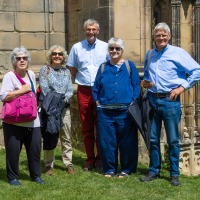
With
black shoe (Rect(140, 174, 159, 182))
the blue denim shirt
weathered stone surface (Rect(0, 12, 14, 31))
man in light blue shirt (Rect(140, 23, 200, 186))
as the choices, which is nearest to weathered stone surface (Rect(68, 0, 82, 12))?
weathered stone surface (Rect(0, 12, 14, 31))

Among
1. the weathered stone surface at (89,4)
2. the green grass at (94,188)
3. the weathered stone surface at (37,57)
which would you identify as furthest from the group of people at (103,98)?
the weathered stone surface at (37,57)

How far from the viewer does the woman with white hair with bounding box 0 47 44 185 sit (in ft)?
19.5

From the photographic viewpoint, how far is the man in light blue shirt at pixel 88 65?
6855 millimetres

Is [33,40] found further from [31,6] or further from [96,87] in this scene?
[96,87]

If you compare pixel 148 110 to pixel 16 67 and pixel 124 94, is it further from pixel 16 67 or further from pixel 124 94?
pixel 16 67

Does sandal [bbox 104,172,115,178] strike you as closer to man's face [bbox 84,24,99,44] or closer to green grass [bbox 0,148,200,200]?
green grass [bbox 0,148,200,200]

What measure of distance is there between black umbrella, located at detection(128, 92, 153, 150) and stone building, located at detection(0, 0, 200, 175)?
5.69 feet

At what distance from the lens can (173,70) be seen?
6.18m

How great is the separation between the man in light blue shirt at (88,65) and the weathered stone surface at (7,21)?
6.92 feet

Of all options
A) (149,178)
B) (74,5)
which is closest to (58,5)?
(74,5)

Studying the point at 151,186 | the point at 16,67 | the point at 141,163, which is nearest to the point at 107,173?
the point at 151,186

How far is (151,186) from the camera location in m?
6.30

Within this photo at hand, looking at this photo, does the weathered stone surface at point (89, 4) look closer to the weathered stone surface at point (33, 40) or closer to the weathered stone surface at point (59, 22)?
Result: the weathered stone surface at point (59, 22)

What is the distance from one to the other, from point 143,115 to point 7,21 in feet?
11.0
